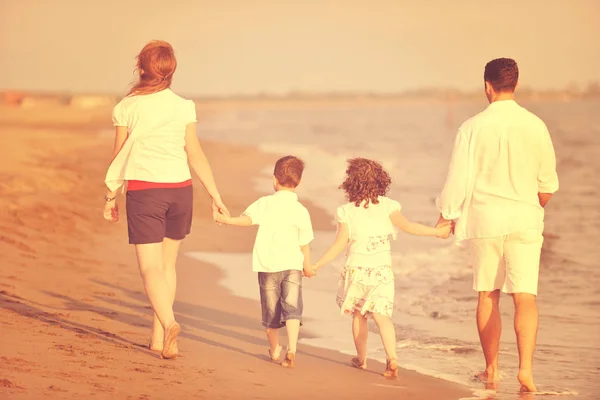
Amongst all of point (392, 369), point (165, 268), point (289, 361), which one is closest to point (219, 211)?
point (165, 268)

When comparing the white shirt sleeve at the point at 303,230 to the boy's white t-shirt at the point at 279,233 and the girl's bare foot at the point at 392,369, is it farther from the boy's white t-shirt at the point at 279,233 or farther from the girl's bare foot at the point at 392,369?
the girl's bare foot at the point at 392,369

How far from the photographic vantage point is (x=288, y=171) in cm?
629

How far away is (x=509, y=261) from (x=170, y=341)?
190cm

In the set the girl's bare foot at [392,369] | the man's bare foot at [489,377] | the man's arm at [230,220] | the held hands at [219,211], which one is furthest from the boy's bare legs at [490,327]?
the held hands at [219,211]

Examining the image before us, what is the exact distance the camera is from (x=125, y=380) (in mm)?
5359

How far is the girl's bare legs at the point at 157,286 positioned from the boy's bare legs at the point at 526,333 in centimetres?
186

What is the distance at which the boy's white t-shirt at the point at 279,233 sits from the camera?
20.5ft

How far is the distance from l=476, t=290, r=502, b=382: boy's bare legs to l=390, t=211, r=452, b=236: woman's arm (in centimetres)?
41

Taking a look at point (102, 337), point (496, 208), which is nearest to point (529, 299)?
point (496, 208)

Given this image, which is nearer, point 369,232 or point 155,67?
point 155,67

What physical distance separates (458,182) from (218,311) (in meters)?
2.85

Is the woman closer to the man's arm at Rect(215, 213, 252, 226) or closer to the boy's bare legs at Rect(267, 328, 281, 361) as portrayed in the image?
the man's arm at Rect(215, 213, 252, 226)

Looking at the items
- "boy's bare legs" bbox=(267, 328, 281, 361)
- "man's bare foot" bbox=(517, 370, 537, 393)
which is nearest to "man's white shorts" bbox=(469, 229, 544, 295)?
"man's bare foot" bbox=(517, 370, 537, 393)

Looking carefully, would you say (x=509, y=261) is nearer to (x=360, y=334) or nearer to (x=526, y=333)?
(x=526, y=333)
